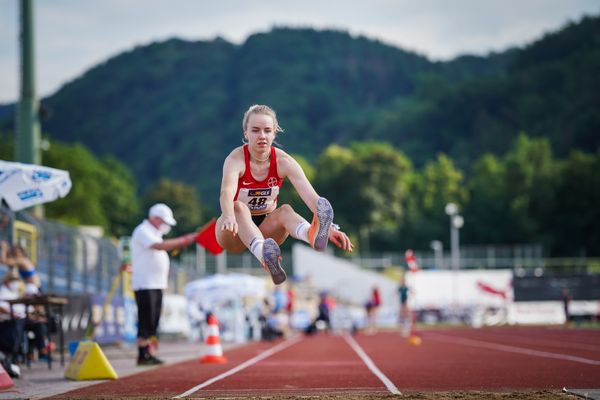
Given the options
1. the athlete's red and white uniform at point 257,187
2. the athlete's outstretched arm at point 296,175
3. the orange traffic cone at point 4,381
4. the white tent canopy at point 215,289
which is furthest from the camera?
the white tent canopy at point 215,289

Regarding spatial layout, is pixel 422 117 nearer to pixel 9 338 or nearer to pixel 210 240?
pixel 9 338

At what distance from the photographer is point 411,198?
111875 millimetres

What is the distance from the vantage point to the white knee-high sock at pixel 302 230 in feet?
32.6

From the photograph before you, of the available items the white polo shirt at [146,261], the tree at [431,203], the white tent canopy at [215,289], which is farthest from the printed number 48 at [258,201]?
the tree at [431,203]

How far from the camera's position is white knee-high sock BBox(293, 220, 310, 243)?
32.6ft

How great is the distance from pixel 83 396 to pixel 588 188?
288ft

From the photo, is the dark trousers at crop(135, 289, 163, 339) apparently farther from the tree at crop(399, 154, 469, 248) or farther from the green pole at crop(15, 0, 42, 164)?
the tree at crop(399, 154, 469, 248)

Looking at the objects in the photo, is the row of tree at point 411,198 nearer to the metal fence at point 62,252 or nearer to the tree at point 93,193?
the tree at point 93,193

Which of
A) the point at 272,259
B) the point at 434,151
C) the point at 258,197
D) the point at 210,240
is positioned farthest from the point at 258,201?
the point at 434,151

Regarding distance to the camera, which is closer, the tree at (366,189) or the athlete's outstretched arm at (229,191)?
the athlete's outstretched arm at (229,191)

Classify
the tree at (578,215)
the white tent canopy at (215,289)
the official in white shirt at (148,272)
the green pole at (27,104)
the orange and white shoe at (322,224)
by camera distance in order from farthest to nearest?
the tree at (578,215) < the white tent canopy at (215,289) < the green pole at (27,104) < the official in white shirt at (148,272) < the orange and white shoe at (322,224)

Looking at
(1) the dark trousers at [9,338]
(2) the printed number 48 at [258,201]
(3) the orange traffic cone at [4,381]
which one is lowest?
(3) the orange traffic cone at [4,381]

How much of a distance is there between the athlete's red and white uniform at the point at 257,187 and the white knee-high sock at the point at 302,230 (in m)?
0.46

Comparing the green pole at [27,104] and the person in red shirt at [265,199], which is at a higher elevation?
the green pole at [27,104]
